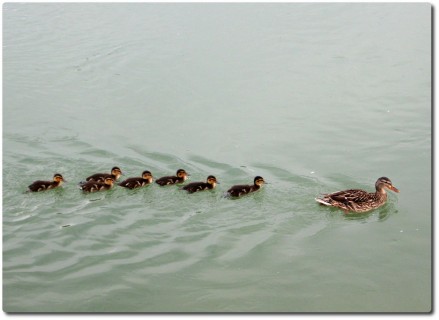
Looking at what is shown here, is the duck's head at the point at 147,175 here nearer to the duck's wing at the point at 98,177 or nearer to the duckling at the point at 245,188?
the duck's wing at the point at 98,177

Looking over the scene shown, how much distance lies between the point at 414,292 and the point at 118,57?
231 inches

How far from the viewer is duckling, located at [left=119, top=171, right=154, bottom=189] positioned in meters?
6.20

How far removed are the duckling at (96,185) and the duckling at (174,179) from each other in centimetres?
45

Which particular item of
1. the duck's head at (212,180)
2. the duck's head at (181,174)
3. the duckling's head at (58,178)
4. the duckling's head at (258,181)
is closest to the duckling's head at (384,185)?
the duckling's head at (258,181)

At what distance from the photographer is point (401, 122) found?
7.45 metres

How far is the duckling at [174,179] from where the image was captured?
626cm

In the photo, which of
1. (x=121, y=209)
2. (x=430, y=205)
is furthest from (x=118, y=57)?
(x=430, y=205)

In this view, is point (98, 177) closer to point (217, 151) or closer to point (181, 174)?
point (181, 174)

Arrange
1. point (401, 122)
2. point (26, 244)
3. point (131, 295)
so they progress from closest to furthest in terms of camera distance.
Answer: point (131, 295) < point (26, 244) < point (401, 122)

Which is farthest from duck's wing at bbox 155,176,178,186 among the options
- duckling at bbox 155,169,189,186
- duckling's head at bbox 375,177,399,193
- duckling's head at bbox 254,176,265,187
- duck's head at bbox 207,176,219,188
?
duckling's head at bbox 375,177,399,193

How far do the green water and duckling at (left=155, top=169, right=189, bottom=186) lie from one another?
0.33ft

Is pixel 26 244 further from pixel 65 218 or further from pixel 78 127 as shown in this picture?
pixel 78 127

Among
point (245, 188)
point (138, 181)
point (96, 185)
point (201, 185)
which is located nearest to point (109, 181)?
point (96, 185)

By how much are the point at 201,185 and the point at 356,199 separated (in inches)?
55.0
